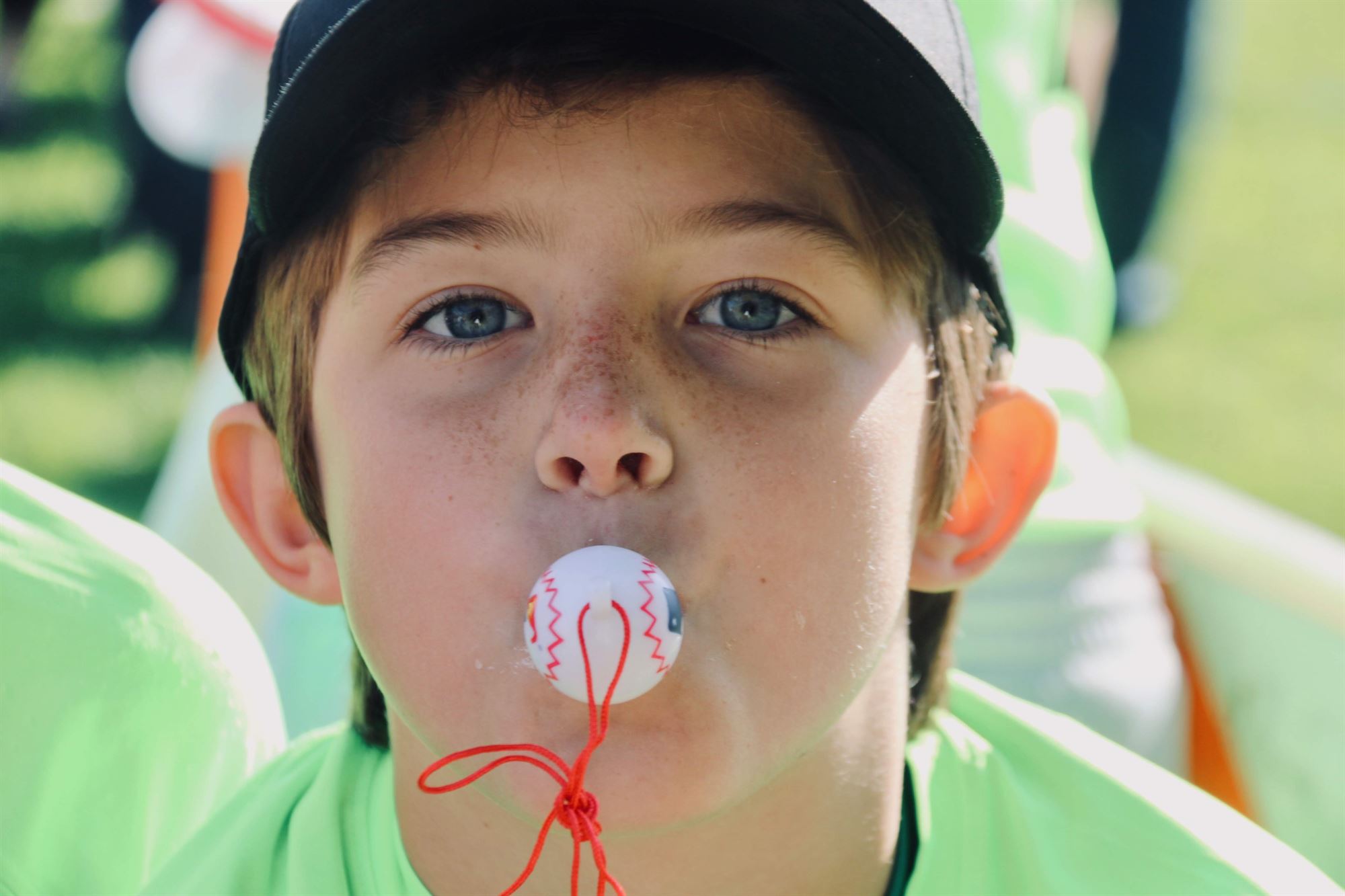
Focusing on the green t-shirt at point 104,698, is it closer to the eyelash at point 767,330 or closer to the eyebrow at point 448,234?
the eyebrow at point 448,234

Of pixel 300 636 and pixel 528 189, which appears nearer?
pixel 528 189

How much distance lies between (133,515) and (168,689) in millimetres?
2012

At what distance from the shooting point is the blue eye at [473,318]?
1.20 metres

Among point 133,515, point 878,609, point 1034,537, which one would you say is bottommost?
point 133,515

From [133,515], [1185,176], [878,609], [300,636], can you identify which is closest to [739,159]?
[878,609]

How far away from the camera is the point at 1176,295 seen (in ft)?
17.8

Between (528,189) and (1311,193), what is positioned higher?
(528,189)

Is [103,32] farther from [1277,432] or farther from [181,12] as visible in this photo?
[1277,432]

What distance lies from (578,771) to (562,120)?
1.58 ft

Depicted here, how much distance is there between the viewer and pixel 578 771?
3.43ft

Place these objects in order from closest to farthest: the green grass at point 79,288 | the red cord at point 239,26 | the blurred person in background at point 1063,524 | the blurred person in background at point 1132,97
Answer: the blurred person in background at point 1063,524
the red cord at point 239,26
the green grass at point 79,288
the blurred person in background at point 1132,97

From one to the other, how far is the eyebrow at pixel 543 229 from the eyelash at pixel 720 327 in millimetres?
45

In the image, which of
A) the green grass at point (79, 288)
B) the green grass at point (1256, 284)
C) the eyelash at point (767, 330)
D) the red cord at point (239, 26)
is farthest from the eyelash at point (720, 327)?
the green grass at point (1256, 284)

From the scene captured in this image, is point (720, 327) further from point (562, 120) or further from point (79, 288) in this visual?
point (79, 288)
